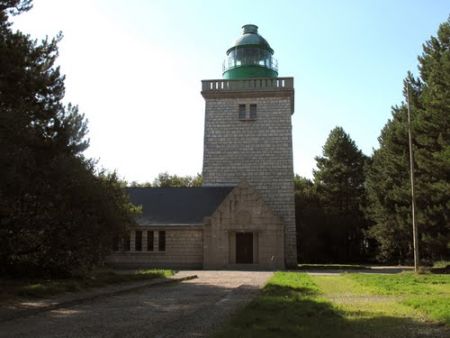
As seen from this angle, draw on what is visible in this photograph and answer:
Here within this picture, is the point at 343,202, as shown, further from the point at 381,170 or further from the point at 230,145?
the point at 230,145

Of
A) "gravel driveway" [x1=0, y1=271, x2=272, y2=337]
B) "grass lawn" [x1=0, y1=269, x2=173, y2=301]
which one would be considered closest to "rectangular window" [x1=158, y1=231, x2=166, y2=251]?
"grass lawn" [x1=0, y1=269, x2=173, y2=301]

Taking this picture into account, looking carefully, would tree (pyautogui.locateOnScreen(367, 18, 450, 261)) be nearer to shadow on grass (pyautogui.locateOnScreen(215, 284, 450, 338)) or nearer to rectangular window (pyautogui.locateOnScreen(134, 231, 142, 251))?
rectangular window (pyautogui.locateOnScreen(134, 231, 142, 251))

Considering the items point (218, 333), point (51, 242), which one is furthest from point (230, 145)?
point (218, 333)

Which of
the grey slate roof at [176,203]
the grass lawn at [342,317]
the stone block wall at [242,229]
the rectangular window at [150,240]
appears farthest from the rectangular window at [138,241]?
the grass lawn at [342,317]

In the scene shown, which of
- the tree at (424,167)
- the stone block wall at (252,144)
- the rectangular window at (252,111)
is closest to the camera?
the tree at (424,167)

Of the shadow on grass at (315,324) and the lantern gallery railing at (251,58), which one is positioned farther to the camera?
the lantern gallery railing at (251,58)

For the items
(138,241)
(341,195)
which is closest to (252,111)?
(138,241)

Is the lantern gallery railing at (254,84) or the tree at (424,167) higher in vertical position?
the lantern gallery railing at (254,84)

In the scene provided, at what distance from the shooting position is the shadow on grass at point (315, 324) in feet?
24.1

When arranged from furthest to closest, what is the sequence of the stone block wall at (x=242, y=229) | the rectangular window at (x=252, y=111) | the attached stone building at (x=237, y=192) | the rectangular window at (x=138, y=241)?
the rectangular window at (x=252, y=111) < the rectangular window at (x=138, y=241) < the attached stone building at (x=237, y=192) < the stone block wall at (x=242, y=229)

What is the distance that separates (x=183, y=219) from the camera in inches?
1346

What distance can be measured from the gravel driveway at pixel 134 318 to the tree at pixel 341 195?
129 ft

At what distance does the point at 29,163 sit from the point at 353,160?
49385 mm

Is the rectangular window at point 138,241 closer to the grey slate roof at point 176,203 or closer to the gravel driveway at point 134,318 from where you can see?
the grey slate roof at point 176,203
